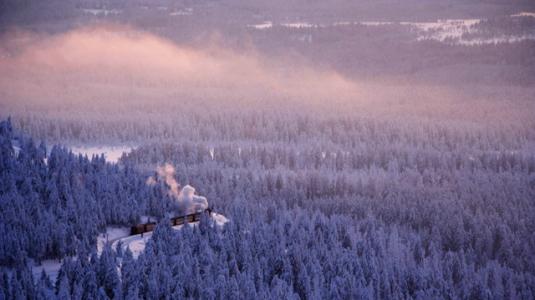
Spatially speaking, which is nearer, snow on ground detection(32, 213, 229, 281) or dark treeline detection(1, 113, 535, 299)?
dark treeline detection(1, 113, 535, 299)

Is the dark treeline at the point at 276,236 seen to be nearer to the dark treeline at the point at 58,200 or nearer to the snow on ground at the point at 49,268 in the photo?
the dark treeline at the point at 58,200

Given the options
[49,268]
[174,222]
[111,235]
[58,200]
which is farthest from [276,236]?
[49,268]

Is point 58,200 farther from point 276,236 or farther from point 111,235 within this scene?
point 276,236

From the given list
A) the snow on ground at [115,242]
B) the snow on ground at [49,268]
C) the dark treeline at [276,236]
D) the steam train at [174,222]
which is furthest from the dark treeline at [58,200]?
the steam train at [174,222]

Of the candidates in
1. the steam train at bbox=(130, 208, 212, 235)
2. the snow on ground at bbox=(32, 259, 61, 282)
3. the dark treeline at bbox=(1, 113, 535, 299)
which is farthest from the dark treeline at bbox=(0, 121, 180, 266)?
the steam train at bbox=(130, 208, 212, 235)

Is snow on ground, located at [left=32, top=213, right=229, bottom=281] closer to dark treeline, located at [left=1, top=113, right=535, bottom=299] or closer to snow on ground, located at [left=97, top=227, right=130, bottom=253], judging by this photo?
snow on ground, located at [left=97, top=227, right=130, bottom=253]

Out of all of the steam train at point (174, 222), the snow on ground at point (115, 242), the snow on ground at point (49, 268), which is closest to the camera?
the snow on ground at point (49, 268)

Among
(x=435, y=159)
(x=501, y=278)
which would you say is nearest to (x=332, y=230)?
(x=501, y=278)

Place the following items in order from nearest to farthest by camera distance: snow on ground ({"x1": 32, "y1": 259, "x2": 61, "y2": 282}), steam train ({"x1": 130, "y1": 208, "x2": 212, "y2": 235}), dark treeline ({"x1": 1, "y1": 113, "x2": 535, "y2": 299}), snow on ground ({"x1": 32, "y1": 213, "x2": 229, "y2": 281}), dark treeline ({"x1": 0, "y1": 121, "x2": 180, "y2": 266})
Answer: snow on ground ({"x1": 32, "y1": 259, "x2": 61, "y2": 282})
dark treeline ({"x1": 1, "y1": 113, "x2": 535, "y2": 299})
snow on ground ({"x1": 32, "y1": 213, "x2": 229, "y2": 281})
dark treeline ({"x1": 0, "y1": 121, "x2": 180, "y2": 266})
steam train ({"x1": 130, "y1": 208, "x2": 212, "y2": 235})

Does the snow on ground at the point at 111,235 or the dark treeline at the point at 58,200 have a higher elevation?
the dark treeline at the point at 58,200
